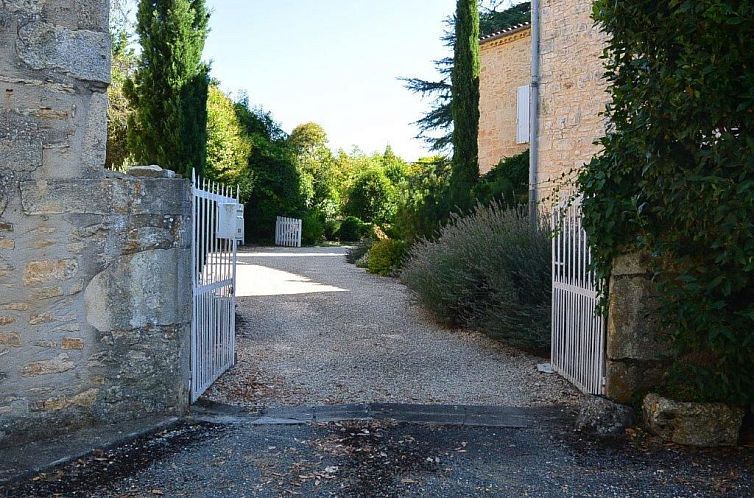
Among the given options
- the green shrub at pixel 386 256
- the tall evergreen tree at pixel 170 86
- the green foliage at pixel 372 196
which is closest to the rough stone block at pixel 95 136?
the tall evergreen tree at pixel 170 86

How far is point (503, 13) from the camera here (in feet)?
82.0

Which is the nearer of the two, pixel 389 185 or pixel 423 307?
pixel 423 307

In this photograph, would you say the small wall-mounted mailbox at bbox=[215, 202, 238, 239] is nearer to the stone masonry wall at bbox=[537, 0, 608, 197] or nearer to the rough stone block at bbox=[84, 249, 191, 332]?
the rough stone block at bbox=[84, 249, 191, 332]

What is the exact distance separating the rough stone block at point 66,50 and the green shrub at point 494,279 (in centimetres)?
447

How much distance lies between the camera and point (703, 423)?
3879 millimetres

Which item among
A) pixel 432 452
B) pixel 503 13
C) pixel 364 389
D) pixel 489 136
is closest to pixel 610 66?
pixel 432 452

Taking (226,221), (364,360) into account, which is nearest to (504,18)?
(364,360)

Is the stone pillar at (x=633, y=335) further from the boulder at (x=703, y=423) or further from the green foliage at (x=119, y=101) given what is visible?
the green foliage at (x=119, y=101)

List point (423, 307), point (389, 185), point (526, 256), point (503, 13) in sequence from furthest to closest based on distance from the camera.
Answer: point (389, 185) < point (503, 13) < point (423, 307) < point (526, 256)

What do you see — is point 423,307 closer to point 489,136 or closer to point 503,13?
point 489,136

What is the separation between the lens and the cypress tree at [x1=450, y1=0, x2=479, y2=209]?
48.0 feet

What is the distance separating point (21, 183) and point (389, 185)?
2712 cm

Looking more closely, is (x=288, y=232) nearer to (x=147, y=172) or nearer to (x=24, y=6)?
(x=147, y=172)

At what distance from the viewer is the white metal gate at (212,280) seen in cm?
470
